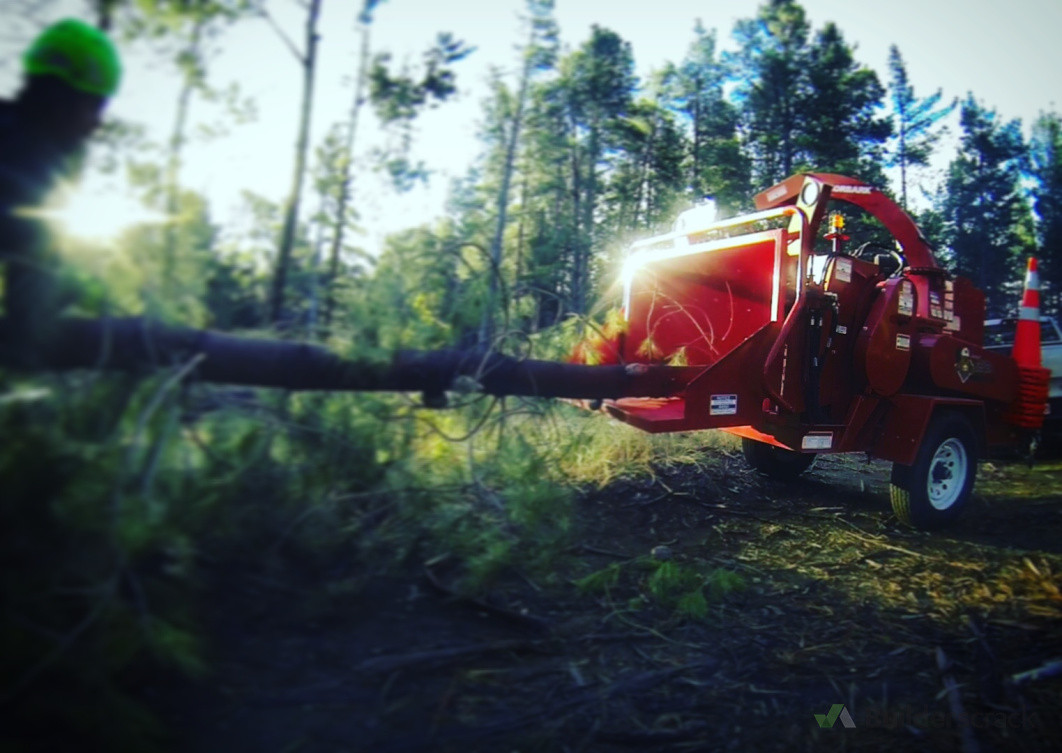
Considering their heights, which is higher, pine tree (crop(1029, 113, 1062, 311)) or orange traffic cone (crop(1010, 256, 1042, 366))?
pine tree (crop(1029, 113, 1062, 311))

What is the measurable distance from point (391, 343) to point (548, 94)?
70.3 feet

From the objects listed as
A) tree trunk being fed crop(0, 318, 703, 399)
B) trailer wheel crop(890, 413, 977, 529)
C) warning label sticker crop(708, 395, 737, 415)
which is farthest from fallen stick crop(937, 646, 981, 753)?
trailer wheel crop(890, 413, 977, 529)

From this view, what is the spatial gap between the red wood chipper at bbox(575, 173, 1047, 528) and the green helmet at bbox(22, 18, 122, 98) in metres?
3.06

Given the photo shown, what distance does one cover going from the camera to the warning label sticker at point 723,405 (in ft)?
13.6

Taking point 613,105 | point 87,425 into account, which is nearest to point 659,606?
point 87,425

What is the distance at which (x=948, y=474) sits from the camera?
18.0ft

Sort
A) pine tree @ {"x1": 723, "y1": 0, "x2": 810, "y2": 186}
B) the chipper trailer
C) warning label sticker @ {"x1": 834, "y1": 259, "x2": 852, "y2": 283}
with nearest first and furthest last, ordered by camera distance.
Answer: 1. the chipper trailer
2. warning label sticker @ {"x1": 834, "y1": 259, "x2": 852, "y2": 283}
3. pine tree @ {"x1": 723, "y1": 0, "x2": 810, "y2": 186}

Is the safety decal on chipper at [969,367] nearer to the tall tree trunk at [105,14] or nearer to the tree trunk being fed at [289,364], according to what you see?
the tree trunk being fed at [289,364]

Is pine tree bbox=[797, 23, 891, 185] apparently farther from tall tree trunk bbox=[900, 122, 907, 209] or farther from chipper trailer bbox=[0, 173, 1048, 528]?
chipper trailer bbox=[0, 173, 1048, 528]

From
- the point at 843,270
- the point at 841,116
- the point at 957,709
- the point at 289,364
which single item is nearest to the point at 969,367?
the point at 843,270

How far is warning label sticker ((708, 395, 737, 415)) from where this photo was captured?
4156 mm

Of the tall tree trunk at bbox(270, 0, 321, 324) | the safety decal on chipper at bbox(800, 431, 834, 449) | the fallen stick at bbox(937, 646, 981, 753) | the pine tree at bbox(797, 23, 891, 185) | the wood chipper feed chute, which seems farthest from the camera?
the pine tree at bbox(797, 23, 891, 185)

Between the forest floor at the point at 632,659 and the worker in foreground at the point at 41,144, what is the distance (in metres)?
1.22

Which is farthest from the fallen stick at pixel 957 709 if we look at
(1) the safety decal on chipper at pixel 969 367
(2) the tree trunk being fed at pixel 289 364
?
(1) the safety decal on chipper at pixel 969 367
